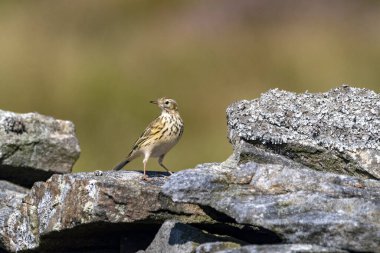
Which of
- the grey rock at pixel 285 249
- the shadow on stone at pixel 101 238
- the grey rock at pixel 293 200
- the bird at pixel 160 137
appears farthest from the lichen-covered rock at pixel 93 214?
the bird at pixel 160 137

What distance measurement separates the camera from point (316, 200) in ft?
27.1

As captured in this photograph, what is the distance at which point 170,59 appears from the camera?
26.5 metres

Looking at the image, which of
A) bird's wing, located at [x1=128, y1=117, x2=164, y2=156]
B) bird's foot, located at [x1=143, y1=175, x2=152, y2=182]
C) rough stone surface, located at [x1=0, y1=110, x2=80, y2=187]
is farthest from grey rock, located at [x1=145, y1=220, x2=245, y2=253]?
rough stone surface, located at [x1=0, y1=110, x2=80, y2=187]

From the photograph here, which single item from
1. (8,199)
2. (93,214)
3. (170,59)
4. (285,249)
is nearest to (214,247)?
(285,249)

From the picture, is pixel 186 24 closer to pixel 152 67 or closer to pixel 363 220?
pixel 152 67

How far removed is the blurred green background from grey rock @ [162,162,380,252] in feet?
26.6

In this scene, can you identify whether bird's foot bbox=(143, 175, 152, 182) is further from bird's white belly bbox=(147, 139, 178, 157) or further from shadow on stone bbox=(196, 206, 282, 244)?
bird's white belly bbox=(147, 139, 178, 157)

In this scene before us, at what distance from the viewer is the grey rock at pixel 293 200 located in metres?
7.88

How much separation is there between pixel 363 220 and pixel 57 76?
1725 centimetres

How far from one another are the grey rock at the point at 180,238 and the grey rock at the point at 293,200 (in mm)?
393

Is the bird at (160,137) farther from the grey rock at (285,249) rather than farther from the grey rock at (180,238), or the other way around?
the grey rock at (285,249)

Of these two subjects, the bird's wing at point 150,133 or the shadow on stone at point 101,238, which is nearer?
the shadow on stone at point 101,238

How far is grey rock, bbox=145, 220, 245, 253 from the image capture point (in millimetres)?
8742

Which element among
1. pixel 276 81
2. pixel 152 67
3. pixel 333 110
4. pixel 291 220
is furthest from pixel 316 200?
pixel 152 67
